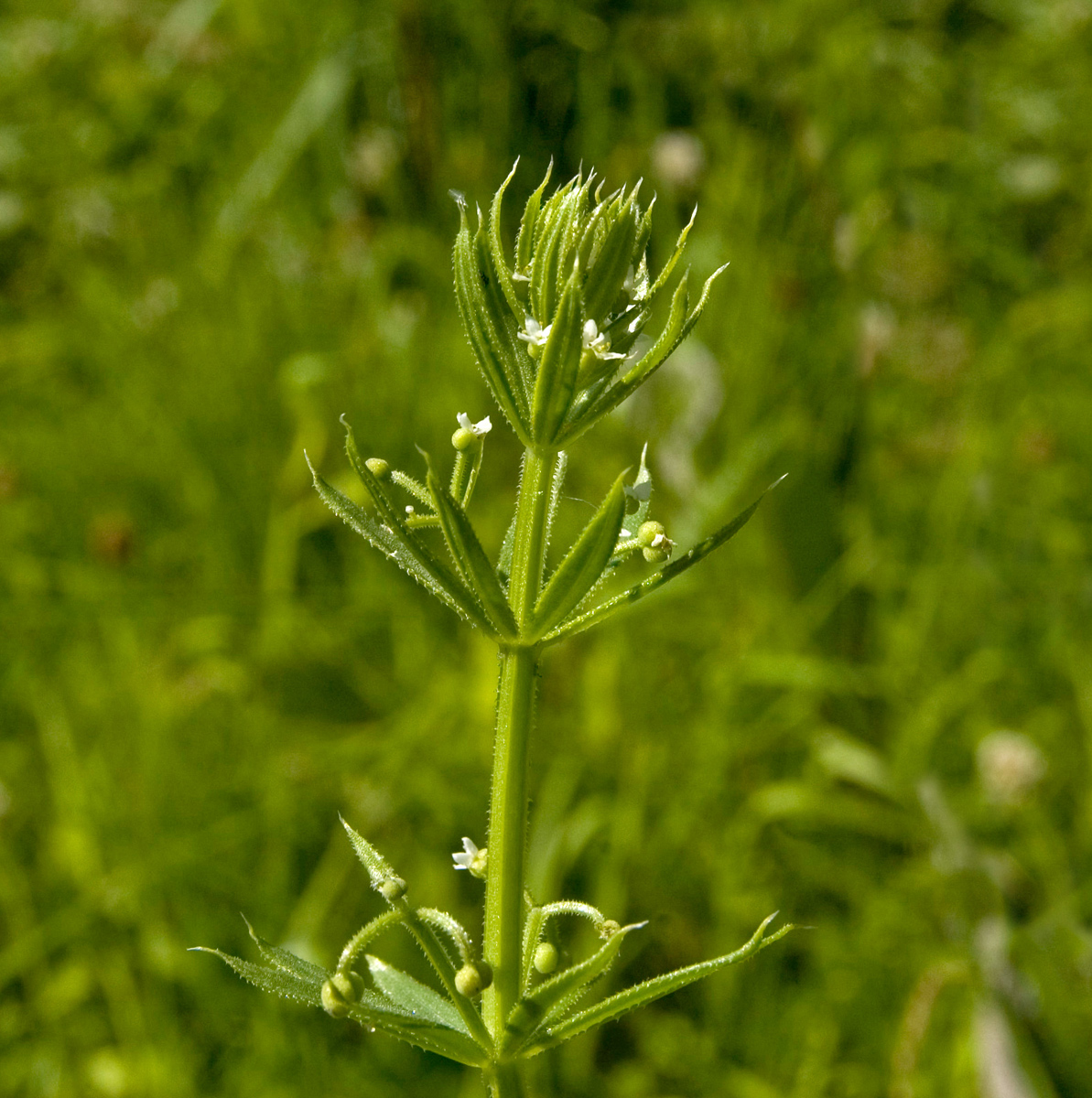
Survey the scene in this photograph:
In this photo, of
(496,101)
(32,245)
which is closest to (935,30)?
(496,101)

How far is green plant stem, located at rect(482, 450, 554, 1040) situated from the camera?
119cm

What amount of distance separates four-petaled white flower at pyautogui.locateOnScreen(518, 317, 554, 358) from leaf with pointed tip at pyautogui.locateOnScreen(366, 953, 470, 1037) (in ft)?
2.24

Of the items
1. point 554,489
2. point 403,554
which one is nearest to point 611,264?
point 554,489

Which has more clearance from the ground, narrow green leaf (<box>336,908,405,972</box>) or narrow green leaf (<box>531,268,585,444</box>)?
narrow green leaf (<box>531,268,585,444</box>)

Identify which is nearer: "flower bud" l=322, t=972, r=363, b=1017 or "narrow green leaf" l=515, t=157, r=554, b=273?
"flower bud" l=322, t=972, r=363, b=1017

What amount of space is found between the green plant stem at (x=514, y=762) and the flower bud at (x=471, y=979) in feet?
0.14

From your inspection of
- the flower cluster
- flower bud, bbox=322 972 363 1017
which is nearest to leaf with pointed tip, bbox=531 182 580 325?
the flower cluster

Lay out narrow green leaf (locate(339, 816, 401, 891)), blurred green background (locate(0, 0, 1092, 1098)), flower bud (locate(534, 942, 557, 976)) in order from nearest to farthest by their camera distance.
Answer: narrow green leaf (locate(339, 816, 401, 891))
flower bud (locate(534, 942, 557, 976))
blurred green background (locate(0, 0, 1092, 1098))

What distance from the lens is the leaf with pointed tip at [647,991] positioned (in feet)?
3.69

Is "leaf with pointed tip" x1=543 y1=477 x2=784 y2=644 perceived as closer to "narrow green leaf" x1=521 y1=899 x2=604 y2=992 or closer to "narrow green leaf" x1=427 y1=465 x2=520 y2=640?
"narrow green leaf" x1=427 y1=465 x2=520 y2=640

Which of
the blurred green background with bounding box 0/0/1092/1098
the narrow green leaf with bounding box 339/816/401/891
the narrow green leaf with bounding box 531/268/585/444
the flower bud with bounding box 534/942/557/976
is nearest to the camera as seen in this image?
the narrow green leaf with bounding box 531/268/585/444

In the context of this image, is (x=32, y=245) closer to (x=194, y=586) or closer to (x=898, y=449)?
(x=194, y=586)

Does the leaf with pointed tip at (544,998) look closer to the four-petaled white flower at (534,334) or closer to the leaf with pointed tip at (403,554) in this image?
the leaf with pointed tip at (403,554)

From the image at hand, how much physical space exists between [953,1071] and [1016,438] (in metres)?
1.84
